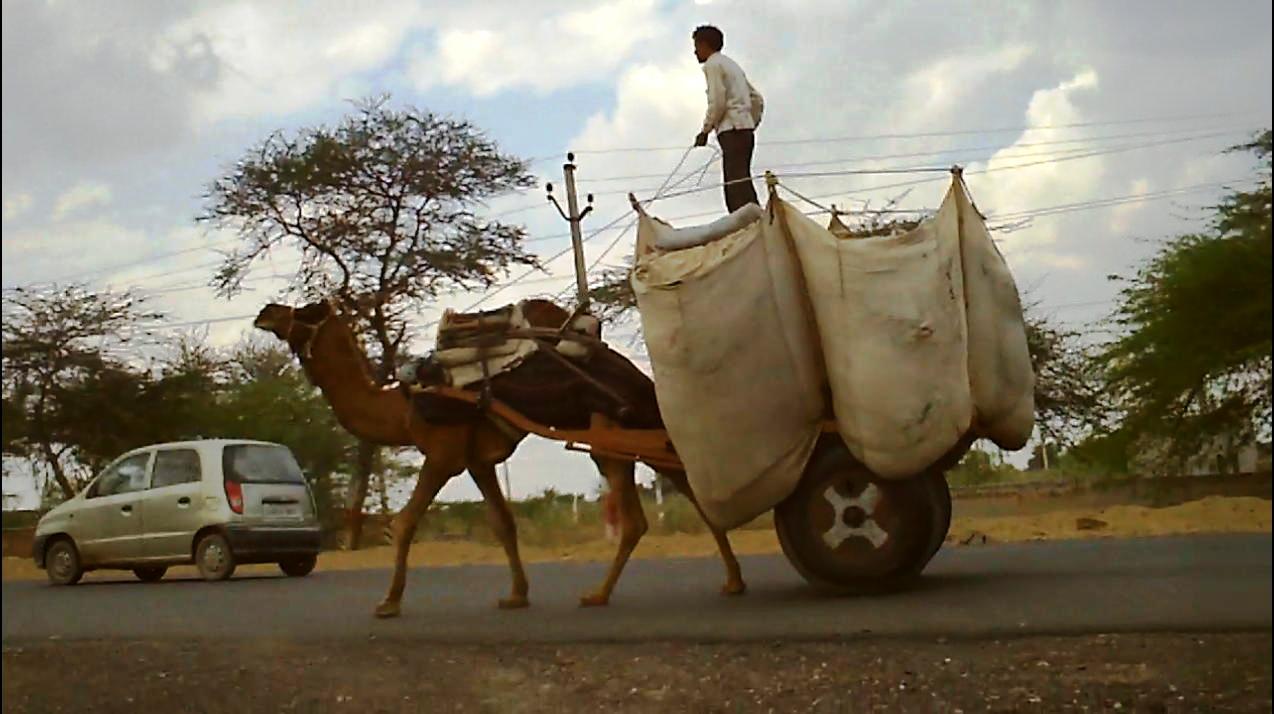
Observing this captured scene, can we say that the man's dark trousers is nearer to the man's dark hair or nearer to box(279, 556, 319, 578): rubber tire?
the man's dark hair

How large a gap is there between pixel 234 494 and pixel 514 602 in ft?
2.43

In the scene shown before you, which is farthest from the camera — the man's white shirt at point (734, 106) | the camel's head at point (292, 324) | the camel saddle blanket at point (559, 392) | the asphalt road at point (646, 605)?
the camel saddle blanket at point (559, 392)

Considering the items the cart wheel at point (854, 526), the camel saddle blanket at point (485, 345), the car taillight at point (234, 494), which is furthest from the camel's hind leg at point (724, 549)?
the car taillight at point (234, 494)

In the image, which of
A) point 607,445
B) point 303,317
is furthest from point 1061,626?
point 303,317

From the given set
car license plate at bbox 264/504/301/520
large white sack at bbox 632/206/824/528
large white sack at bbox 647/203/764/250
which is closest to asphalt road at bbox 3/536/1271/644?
car license plate at bbox 264/504/301/520

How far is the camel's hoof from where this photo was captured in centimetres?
288

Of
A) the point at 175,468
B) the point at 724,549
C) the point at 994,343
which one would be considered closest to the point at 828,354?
the point at 994,343

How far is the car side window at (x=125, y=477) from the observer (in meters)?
2.34

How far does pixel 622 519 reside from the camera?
110 inches

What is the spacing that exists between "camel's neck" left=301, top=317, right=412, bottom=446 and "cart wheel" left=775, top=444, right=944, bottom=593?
0.79 meters

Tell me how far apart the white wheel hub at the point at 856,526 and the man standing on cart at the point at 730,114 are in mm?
597

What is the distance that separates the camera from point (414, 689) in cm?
252

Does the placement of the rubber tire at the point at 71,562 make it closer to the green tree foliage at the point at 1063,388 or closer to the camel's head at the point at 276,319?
the camel's head at the point at 276,319

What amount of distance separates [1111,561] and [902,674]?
432mm
